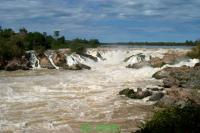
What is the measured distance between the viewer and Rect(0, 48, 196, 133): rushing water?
56.6ft

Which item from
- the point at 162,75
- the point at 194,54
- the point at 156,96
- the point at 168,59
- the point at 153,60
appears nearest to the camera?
the point at 156,96

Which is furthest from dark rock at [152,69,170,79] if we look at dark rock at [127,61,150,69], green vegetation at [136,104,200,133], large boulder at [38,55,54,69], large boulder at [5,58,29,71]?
green vegetation at [136,104,200,133]

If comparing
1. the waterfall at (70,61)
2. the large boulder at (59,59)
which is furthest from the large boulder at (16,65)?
the waterfall at (70,61)

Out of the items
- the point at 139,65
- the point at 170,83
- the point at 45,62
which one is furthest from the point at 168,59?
the point at 170,83

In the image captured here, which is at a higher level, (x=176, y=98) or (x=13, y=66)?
(x=13, y=66)

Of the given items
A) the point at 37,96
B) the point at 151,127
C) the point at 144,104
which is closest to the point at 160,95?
the point at 144,104

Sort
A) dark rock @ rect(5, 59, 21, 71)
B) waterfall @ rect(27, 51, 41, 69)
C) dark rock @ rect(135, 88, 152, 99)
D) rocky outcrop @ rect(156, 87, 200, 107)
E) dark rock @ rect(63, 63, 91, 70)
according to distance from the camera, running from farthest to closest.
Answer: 1. waterfall @ rect(27, 51, 41, 69)
2. dark rock @ rect(63, 63, 91, 70)
3. dark rock @ rect(5, 59, 21, 71)
4. dark rock @ rect(135, 88, 152, 99)
5. rocky outcrop @ rect(156, 87, 200, 107)

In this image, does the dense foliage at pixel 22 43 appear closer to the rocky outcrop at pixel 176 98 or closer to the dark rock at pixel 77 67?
the dark rock at pixel 77 67

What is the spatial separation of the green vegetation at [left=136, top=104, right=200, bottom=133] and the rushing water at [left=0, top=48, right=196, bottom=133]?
5.99 m

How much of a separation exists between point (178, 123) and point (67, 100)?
1442 cm

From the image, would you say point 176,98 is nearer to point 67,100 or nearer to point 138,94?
point 138,94

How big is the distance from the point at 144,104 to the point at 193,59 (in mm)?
23359

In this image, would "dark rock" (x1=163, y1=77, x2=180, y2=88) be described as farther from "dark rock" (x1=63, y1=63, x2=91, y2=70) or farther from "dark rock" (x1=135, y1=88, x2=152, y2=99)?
"dark rock" (x1=63, y1=63, x2=91, y2=70)

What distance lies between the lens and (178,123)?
9055 millimetres
